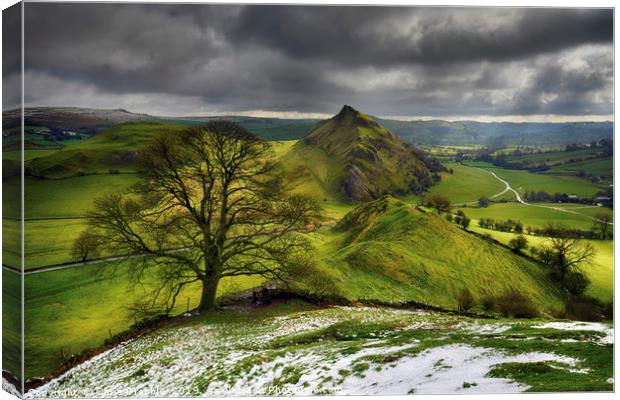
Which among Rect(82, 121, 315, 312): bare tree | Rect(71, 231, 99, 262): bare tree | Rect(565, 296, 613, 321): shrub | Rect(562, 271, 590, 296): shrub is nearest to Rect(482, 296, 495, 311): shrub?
Rect(565, 296, 613, 321): shrub

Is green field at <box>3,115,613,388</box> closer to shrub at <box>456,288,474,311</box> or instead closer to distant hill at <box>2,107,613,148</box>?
shrub at <box>456,288,474,311</box>

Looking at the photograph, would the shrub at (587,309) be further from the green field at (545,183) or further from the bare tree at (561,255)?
the green field at (545,183)

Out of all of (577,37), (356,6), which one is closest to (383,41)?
(356,6)

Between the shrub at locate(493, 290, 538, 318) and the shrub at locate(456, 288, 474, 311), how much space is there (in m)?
0.72

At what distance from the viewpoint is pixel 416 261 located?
1334 cm

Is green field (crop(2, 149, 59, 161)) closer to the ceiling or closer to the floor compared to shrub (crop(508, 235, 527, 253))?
closer to the ceiling

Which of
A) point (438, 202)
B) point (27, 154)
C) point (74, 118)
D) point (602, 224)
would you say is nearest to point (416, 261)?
point (438, 202)

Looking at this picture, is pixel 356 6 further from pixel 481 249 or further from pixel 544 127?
pixel 481 249

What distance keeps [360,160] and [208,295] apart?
23.3 feet

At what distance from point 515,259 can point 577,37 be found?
683 cm

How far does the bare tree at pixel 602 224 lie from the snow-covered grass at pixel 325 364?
130 inches

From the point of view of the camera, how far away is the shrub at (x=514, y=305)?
1220 cm

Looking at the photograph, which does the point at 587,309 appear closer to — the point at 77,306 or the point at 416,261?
the point at 416,261

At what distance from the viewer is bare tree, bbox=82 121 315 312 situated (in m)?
11.2
